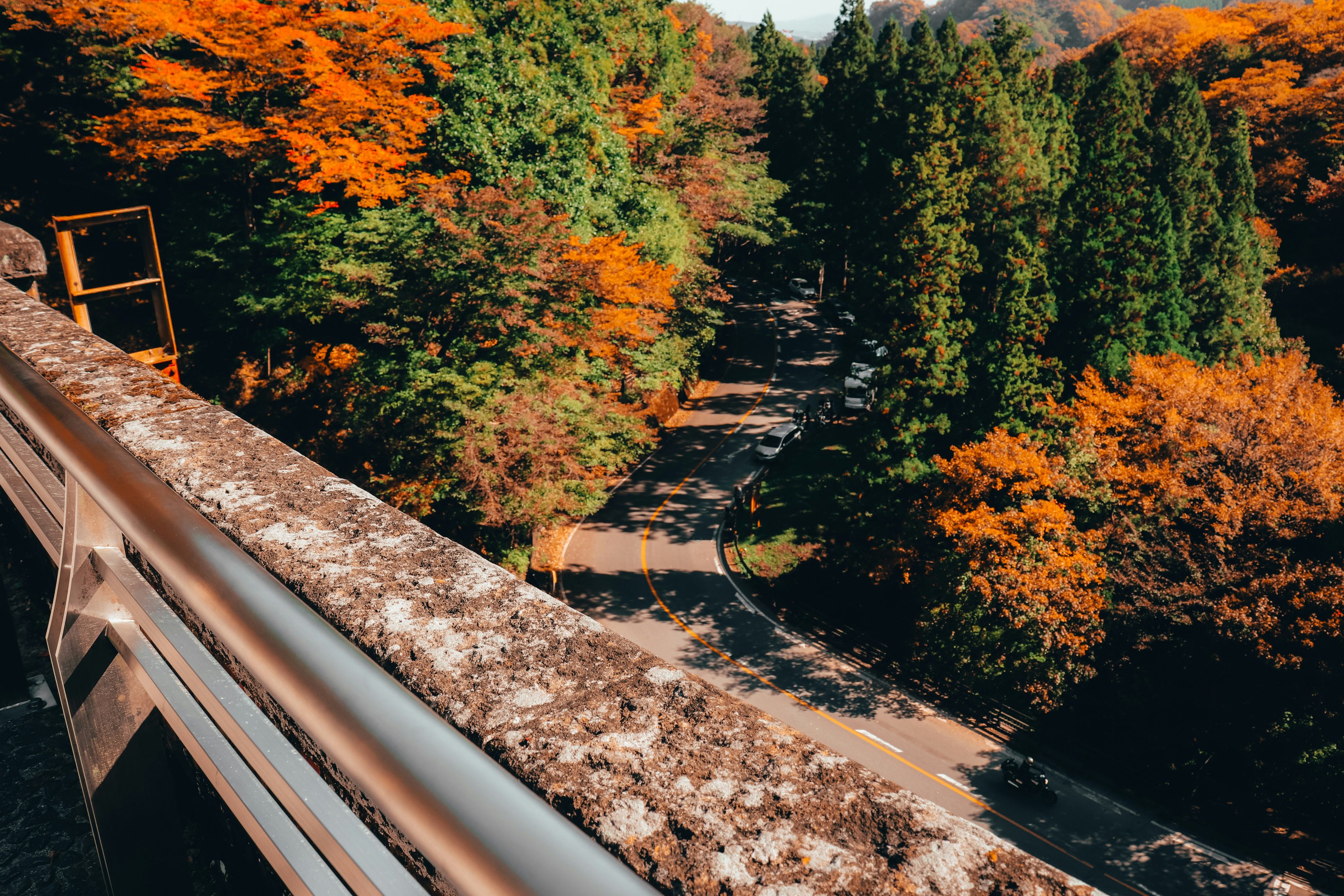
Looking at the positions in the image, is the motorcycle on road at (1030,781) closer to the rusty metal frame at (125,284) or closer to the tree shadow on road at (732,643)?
the tree shadow on road at (732,643)

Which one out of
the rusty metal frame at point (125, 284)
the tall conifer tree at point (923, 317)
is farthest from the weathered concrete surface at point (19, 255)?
the tall conifer tree at point (923, 317)

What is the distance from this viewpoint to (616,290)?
15844 millimetres

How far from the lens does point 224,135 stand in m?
14.3

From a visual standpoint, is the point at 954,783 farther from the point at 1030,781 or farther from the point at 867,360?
the point at 867,360

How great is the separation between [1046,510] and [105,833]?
16.4 meters

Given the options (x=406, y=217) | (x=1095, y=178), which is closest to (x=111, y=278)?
(x=406, y=217)

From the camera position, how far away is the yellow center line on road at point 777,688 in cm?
1409

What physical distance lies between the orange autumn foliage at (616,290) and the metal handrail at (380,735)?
1441cm

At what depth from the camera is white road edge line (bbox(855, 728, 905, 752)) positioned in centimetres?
1555

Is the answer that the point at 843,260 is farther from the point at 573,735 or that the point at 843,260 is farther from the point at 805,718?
the point at 573,735

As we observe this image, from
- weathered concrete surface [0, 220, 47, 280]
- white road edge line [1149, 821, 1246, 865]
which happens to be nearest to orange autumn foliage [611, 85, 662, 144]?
weathered concrete surface [0, 220, 47, 280]

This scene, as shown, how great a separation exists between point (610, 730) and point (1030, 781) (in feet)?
53.1

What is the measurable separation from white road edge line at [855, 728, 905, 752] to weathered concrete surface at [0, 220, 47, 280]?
15.5 meters

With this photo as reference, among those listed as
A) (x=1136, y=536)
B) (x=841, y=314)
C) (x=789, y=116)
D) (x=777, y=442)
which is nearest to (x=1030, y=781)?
(x=1136, y=536)
